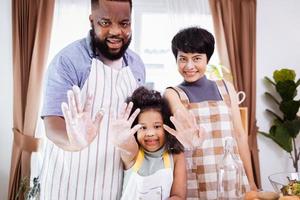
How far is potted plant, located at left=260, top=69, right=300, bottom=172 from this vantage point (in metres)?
2.30

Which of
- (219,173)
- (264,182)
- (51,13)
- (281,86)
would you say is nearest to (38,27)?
(51,13)

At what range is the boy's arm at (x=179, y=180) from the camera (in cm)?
145

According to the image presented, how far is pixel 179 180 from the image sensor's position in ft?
4.77

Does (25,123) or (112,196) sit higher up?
(25,123)

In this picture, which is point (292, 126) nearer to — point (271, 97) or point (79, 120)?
point (271, 97)

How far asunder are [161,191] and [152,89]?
44 centimetres

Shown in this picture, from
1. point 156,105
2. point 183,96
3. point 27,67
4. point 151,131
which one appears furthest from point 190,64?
point 27,67

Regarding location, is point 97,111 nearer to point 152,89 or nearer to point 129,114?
point 129,114

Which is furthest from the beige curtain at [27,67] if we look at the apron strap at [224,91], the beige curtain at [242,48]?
the beige curtain at [242,48]

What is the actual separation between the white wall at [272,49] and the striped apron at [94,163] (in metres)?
1.30

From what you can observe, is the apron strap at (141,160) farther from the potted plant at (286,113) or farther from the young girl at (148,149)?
the potted plant at (286,113)

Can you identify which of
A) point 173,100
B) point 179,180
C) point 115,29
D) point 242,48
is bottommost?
point 179,180

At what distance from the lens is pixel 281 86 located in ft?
7.55

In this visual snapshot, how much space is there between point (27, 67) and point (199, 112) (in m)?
0.98
